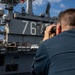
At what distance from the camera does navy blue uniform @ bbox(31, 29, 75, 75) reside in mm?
1521

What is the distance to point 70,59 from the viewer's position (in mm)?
1531

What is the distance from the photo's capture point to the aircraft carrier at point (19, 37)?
2084 centimetres

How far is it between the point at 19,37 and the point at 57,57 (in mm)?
22384

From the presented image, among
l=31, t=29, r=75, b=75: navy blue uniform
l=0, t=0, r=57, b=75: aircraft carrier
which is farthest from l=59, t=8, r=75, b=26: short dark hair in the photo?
l=0, t=0, r=57, b=75: aircraft carrier

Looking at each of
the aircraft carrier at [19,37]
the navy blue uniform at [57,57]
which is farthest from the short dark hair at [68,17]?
the aircraft carrier at [19,37]

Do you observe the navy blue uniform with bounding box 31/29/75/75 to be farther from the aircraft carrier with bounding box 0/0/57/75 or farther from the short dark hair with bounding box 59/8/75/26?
the aircraft carrier with bounding box 0/0/57/75

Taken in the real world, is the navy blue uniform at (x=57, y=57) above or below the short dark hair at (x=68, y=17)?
below

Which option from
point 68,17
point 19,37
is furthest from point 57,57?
point 19,37

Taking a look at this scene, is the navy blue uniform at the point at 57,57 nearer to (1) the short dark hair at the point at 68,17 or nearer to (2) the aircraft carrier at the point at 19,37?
(1) the short dark hair at the point at 68,17

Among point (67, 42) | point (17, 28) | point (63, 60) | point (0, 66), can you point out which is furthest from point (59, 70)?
point (17, 28)

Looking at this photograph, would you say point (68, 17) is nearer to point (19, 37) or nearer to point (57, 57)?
point (57, 57)

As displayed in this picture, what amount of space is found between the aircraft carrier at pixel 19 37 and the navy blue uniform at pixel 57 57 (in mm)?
18545

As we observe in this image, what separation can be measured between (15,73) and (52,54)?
1995 centimetres

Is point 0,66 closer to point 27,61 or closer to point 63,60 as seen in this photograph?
point 27,61
